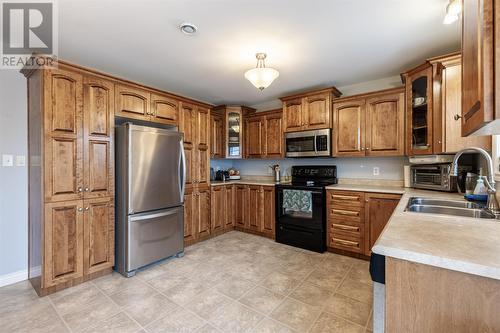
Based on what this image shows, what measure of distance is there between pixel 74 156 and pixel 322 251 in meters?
3.11

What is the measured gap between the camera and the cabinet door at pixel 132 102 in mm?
2606

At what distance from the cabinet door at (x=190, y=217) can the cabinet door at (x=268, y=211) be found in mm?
1090

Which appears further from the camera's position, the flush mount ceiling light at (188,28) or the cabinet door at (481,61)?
the flush mount ceiling light at (188,28)

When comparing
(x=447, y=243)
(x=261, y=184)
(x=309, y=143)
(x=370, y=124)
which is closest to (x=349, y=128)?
(x=370, y=124)

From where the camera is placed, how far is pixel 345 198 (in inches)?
118

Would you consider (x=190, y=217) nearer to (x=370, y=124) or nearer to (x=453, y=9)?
(x=370, y=124)

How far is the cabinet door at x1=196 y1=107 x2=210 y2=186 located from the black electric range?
3.86 feet

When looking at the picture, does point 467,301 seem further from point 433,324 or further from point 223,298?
point 223,298

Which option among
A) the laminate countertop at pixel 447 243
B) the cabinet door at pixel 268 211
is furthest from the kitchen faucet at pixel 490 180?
the cabinet door at pixel 268 211

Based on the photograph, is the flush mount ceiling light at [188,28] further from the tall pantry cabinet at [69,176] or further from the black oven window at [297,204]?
the black oven window at [297,204]

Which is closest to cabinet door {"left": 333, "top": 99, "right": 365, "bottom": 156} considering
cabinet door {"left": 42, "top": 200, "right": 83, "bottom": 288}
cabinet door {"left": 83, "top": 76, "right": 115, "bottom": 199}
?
cabinet door {"left": 83, "top": 76, "right": 115, "bottom": 199}

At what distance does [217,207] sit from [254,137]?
1.43m

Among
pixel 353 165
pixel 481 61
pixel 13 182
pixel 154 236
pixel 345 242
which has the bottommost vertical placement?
pixel 345 242

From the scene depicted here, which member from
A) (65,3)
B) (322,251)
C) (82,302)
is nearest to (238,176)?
(322,251)
